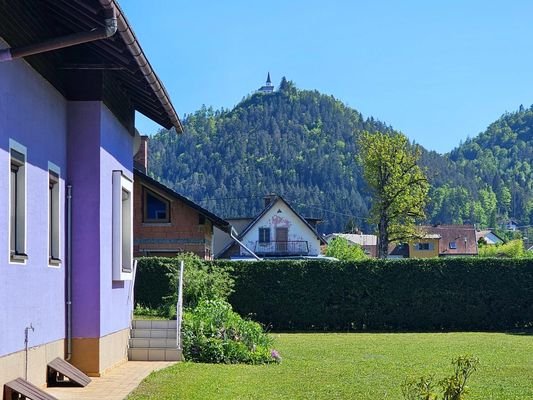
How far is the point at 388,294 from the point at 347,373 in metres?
15.6

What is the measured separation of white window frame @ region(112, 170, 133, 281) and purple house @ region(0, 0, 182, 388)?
0.03 meters

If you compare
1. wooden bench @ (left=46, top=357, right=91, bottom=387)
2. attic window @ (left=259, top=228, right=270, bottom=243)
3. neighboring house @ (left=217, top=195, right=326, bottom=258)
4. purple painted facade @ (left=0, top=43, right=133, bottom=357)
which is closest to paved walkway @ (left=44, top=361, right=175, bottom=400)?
wooden bench @ (left=46, top=357, right=91, bottom=387)

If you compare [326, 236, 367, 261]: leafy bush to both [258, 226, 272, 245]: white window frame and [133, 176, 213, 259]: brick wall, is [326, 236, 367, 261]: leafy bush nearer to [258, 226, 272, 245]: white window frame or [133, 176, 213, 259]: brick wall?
[258, 226, 272, 245]: white window frame

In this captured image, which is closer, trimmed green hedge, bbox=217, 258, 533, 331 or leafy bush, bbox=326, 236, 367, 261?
trimmed green hedge, bbox=217, 258, 533, 331

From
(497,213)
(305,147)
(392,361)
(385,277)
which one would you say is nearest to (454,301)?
(385,277)

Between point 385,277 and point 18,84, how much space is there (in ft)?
72.4

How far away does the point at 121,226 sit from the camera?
1430 cm

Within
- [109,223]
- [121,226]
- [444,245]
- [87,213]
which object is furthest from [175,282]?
[444,245]

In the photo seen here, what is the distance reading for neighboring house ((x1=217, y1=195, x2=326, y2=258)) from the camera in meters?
64.1

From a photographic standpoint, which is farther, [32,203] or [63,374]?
[63,374]

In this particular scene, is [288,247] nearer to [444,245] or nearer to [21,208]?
[444,245]

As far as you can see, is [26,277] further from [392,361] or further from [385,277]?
[385,277]

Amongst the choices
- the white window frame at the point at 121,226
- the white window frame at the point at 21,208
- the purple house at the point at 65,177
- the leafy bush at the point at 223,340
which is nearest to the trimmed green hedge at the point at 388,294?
the leafy bush at the point at 223,340

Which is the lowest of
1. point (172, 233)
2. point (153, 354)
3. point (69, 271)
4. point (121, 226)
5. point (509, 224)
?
point (153, 354)
